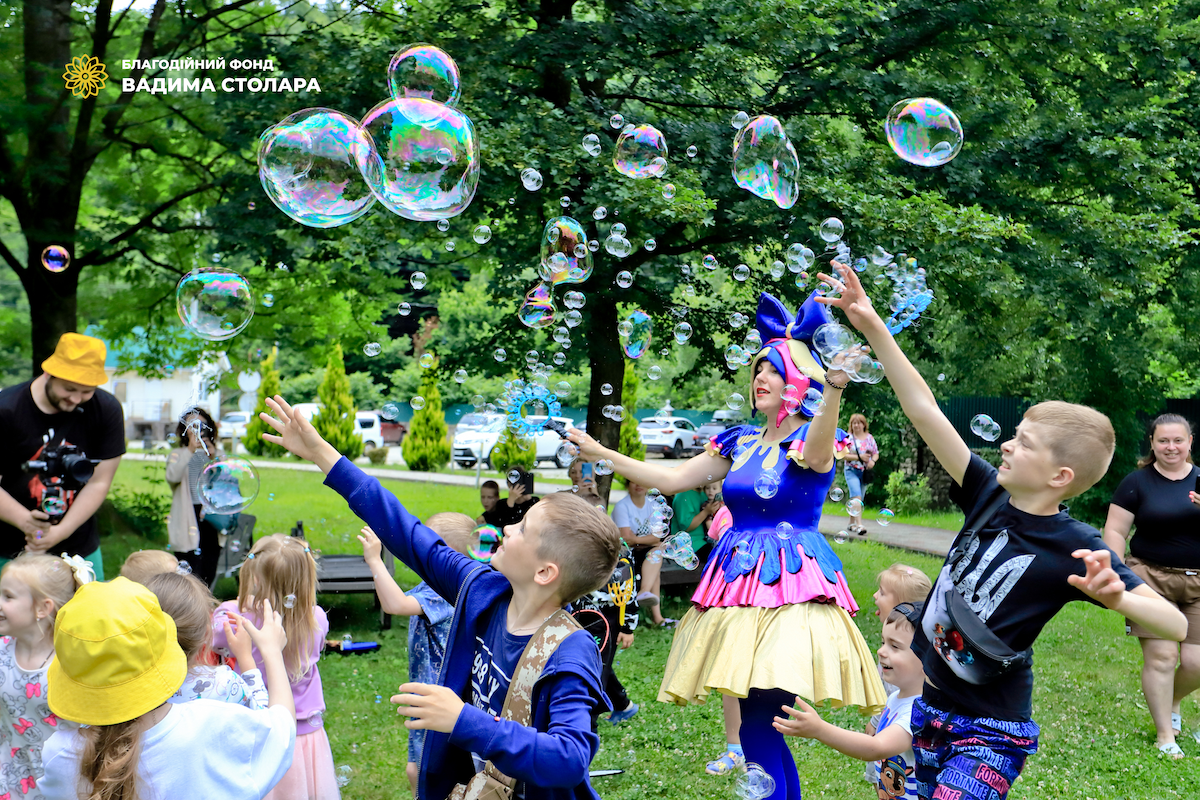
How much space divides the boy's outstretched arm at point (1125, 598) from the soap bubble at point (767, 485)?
1354mm

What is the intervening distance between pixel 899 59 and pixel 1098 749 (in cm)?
562

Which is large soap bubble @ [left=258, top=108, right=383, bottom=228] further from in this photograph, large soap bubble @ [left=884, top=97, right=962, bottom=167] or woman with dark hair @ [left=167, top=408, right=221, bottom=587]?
woman with dark hair @ [left=167, top=408, right=221, bottom=587]

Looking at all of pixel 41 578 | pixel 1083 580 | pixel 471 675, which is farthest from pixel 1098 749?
pixel 41 578

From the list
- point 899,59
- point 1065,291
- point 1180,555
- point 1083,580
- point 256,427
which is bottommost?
point 256,427

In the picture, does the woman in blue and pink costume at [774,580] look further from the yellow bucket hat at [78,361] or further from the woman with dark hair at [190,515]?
the woman with dark hair at [190,515]

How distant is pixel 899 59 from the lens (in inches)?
335

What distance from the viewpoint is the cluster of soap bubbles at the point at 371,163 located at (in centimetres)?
432

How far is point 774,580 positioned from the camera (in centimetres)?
371

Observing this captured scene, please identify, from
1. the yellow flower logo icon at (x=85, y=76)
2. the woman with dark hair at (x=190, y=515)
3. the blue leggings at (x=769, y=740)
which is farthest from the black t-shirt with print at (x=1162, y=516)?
the yellow flower logo icon at (x=85, y=76)

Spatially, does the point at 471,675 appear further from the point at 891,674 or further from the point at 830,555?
the point at 830,555

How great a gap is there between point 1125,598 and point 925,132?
3.24m

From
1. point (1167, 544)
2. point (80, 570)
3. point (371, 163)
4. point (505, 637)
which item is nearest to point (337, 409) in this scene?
point (371, 163)

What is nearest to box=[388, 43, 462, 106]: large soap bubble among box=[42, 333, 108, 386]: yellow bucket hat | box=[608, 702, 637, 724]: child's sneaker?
box=[42, 333, 108, 386]: yellow bucket hat

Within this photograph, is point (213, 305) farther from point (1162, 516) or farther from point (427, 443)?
point (427, 443)
